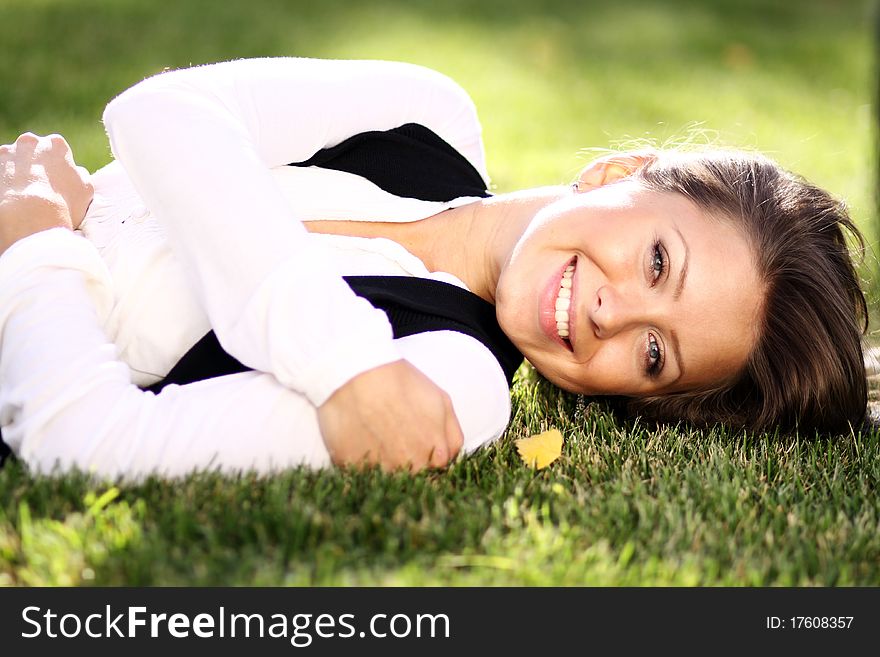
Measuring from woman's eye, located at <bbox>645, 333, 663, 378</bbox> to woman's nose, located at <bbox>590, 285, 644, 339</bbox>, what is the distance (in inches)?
3.6

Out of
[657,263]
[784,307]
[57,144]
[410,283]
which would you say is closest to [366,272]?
[410,283]

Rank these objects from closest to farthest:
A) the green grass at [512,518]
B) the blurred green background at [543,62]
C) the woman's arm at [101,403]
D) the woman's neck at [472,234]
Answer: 1. the green grass at [512,518]
2. the woman's arm at [101,403]
3. the woman's neck at [472,234]
4. the blurred green background at [543,62]

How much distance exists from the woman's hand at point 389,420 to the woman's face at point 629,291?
1.39 feet

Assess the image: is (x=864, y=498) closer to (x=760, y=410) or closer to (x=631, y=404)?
(x=760, y=410)

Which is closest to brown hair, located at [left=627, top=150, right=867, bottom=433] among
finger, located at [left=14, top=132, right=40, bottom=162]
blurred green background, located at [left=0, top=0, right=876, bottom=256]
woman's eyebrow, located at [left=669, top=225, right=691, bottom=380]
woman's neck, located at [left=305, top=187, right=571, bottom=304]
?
woman's eyebrow, located at [left=669, top=225, right=691, bottom=380]

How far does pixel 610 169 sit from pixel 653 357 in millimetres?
551

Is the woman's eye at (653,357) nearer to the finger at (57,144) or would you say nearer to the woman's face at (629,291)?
the woman's face at (629,291)

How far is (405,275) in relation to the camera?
85.0 inches

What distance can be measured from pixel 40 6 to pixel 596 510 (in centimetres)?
613

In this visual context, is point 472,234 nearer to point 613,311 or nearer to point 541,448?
point 613,311

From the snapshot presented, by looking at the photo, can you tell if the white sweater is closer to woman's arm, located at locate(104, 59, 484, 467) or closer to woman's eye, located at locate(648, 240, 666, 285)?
woman's arm, located at locate(104, 59, 484, 467)

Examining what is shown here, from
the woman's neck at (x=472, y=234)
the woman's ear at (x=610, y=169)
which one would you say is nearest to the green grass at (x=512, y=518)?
the woman's neck at (x=472, y=234)

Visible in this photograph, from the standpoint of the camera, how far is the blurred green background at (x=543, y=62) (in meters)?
5.11

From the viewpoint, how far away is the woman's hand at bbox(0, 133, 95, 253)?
1.97 m
